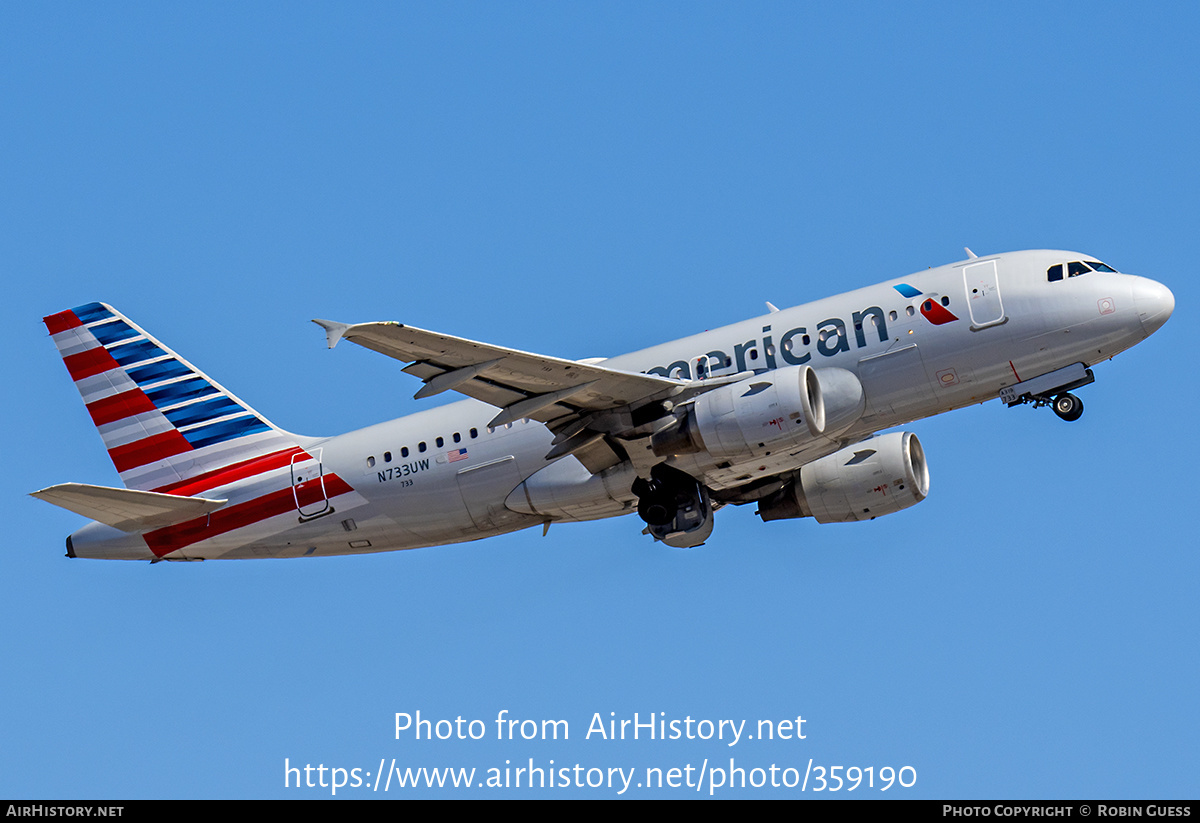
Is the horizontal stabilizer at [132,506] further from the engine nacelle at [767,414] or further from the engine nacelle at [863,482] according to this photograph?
the engine nacelle at [863,482]

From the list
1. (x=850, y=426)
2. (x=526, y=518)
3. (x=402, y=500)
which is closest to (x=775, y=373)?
(x=850, y=426)

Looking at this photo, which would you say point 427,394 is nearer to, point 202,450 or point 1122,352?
point 202,450

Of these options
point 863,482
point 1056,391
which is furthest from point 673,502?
point 1056,391

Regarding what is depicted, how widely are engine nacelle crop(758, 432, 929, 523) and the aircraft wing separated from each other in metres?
6.19

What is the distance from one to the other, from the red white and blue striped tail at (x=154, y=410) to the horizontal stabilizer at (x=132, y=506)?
3.46 feet

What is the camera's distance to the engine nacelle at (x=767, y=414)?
3130 centimetres

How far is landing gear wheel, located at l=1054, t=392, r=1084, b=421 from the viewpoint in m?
32.5

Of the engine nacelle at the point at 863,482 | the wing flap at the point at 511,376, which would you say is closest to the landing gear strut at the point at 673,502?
the wing flap at the point at 511,376

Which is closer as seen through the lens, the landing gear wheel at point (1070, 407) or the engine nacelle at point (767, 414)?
the engine nacelle at point (767, 414)

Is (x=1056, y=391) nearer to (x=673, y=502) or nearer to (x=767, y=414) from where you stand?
(x=767, y=414)

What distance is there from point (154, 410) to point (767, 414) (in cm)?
1713

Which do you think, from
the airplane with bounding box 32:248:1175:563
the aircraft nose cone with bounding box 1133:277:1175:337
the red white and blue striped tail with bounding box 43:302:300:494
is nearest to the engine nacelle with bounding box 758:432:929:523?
the airplane with bounding box 32:248:1175:563

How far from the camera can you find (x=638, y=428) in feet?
108
